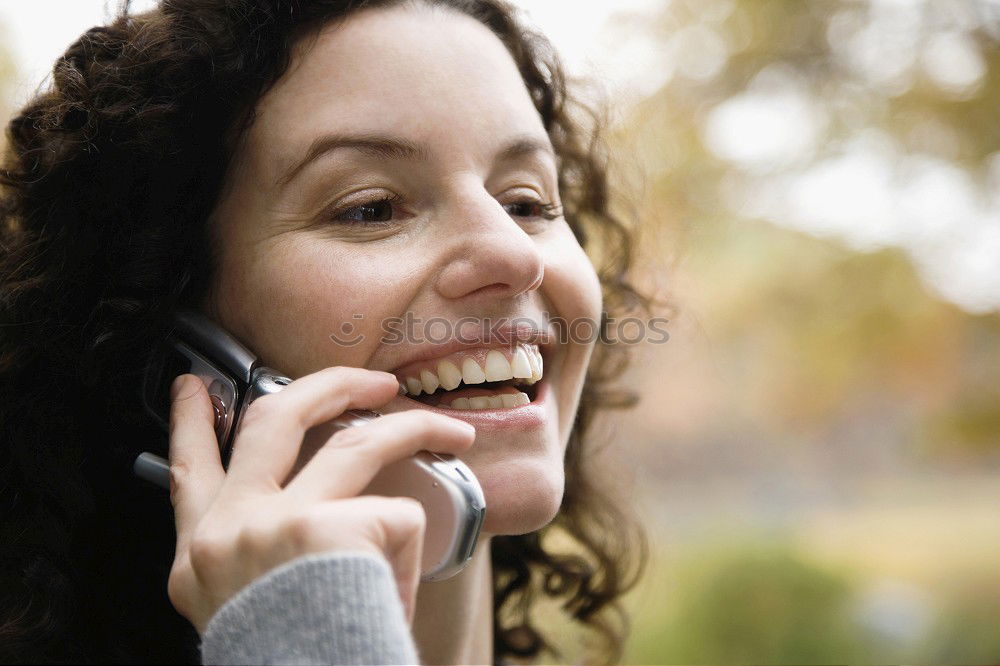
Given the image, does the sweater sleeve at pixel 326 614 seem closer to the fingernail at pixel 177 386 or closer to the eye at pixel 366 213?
the fingernail at pixel 177 386

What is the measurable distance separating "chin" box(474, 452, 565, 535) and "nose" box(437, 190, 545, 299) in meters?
0.26

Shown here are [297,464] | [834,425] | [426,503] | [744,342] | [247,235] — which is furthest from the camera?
[834,425]

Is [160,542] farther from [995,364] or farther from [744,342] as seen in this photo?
[995,364]

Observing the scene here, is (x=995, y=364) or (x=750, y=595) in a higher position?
(x=995, y=364)

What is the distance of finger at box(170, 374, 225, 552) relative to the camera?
3.48ft

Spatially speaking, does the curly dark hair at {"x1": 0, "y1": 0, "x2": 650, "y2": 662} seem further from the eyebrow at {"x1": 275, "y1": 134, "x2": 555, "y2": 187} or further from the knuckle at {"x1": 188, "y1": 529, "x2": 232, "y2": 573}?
the knuckle at {"x1": 188, "y1": 529, "x2": 232, "y2": 573}

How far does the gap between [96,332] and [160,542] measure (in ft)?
1.38

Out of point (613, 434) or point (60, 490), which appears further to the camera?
point (613, 434)

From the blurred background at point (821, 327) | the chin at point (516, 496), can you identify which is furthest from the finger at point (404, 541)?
the blurred background at point (821, 327)

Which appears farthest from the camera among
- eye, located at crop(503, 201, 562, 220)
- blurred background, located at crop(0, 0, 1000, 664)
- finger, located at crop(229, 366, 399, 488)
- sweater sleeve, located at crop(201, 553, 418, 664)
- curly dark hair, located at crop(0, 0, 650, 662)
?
blurred background, located at crop(0, 0, 1000, 664)

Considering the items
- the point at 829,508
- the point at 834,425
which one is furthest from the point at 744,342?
the point at 829,508

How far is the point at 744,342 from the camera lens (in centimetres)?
362

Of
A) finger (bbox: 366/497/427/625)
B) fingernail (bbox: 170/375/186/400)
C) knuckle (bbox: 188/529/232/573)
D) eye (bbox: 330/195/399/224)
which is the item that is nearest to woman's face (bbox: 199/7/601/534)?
eye (bbox: 330/195/399/224)

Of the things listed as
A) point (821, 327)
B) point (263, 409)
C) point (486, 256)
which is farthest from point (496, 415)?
point (821, 327)
